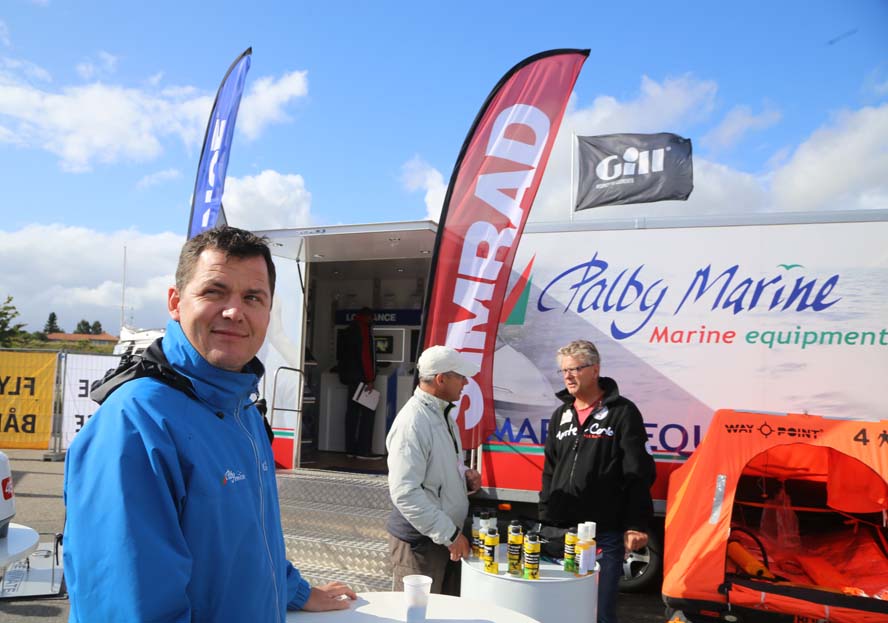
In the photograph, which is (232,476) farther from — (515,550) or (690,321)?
(690,321)

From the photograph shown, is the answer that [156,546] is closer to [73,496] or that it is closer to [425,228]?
[73,496]

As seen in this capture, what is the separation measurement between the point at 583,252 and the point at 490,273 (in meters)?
0.87

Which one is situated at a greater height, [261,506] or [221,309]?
[221,309]

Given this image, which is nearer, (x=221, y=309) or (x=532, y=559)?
(x=221, y=309)

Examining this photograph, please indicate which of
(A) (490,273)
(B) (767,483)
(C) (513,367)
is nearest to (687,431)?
(B) (767,483)

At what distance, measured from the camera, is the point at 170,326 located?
1381 millimetres

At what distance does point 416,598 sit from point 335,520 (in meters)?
3.70

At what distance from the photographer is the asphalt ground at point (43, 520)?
440 cm

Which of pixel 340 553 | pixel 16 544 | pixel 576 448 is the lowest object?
pixel 340 553

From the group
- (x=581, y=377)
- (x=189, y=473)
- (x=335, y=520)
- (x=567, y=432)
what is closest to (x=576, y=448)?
(x=567, y=432)

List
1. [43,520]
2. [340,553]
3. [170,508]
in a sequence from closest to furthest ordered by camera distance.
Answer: [170,508], [340,553], [43,520]

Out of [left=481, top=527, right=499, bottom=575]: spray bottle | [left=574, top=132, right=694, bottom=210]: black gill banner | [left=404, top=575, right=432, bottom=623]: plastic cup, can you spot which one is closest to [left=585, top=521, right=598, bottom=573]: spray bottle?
[left=481, top=527, right=499, bottom=575]: spray bottle

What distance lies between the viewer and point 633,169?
6.23 m

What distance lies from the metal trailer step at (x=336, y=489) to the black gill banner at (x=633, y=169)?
3.48 meters
